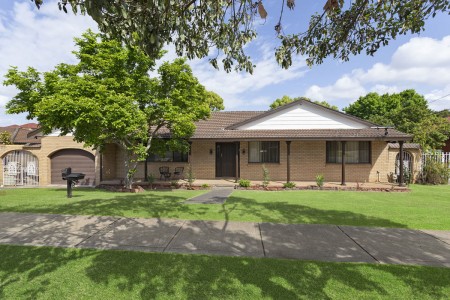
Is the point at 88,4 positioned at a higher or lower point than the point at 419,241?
higher

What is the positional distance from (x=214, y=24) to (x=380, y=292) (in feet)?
16.3

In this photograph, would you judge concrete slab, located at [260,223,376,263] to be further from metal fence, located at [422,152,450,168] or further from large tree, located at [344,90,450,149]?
large tree, located at [344,90,450,149]

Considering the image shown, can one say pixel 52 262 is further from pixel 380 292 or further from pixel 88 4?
pixel 380 292

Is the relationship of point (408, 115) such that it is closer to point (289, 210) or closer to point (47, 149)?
point (289, 210)

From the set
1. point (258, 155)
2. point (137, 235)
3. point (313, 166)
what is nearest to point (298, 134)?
point (313, 166)

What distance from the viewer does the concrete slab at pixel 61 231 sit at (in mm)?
5295

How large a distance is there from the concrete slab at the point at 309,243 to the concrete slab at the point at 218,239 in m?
0.26

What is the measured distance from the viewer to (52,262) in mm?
4328

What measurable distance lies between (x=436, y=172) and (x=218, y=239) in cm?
1671

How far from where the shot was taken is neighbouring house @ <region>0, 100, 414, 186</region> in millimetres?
16094

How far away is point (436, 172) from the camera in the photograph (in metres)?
16.2

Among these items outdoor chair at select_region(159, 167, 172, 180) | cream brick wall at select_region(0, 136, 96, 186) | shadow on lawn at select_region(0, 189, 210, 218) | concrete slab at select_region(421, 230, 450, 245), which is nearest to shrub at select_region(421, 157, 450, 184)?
concrete slab at select_region(421, 230, 450, 245)

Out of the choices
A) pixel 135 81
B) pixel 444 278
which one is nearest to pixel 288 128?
pixel 135 81

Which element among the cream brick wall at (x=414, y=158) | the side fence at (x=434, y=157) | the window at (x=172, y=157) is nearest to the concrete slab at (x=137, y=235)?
the window at (x=172, y=157)
